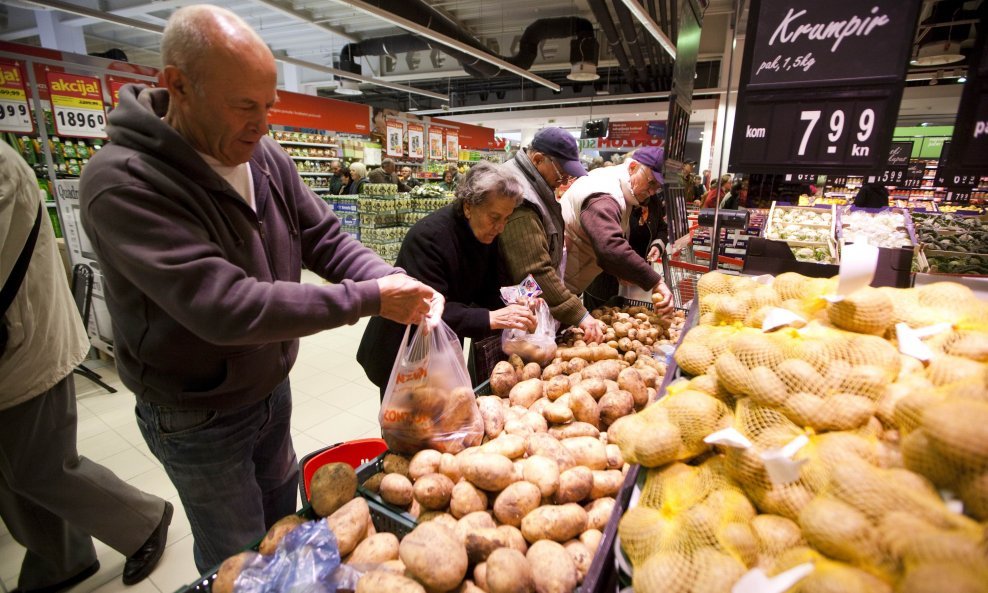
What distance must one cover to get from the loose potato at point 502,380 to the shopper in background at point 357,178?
7.31 metres

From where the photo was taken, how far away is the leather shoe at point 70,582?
210 cm

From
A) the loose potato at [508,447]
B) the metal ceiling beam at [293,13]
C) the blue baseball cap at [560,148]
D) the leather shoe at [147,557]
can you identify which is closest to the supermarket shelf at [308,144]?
the metal ceiling beam at [293,13]

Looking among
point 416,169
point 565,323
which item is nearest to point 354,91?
point 416,169

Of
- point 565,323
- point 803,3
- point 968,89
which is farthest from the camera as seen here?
point 565,323

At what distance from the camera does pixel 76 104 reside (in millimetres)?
5191

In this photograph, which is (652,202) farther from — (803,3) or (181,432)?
(181,432)

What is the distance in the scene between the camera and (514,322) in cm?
195

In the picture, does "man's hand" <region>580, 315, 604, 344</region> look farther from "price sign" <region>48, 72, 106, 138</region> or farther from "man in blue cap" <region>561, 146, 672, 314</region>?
"price sign" <region>48, 72, 106, 138</region>

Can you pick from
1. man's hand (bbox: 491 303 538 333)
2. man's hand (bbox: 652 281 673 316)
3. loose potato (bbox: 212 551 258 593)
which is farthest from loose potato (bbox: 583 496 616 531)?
man's hand (bbox: 652 281 673 316)

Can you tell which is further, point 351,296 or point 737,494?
point 351,296

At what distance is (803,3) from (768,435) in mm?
1597

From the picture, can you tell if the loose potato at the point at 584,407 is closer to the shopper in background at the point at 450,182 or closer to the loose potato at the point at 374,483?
the loose potato at the point at 374,483

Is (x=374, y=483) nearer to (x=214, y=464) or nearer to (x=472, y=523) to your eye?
(x=472, y=523)

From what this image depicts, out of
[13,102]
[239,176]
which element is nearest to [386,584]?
[239,176]
